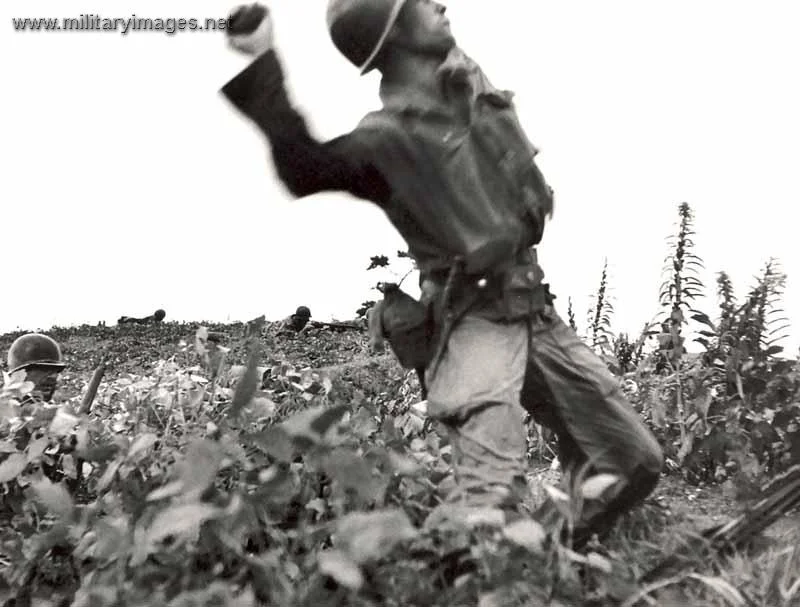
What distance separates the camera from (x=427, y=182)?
9.84 feet

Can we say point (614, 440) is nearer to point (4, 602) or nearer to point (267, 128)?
point (267, 128)

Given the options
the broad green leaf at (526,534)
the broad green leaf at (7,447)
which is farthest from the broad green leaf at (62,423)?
the broad green leaf at (526,534)

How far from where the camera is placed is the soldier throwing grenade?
9.56ft

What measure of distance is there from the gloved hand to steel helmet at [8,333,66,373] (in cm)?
510

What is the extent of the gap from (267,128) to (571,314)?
4.43 meters

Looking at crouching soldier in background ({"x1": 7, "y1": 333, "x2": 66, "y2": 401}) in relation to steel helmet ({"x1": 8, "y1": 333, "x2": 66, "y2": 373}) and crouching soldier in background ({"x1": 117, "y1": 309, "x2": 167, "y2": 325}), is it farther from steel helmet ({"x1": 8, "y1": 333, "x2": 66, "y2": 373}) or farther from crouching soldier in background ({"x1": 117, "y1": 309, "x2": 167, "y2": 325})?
crouching soldier in background ({"x1": 117, "y1": 309, "x2": 167, "y2": 325})

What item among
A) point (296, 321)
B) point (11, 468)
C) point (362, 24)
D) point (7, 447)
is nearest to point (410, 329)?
point (362, 24)

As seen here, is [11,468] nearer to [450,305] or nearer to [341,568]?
[450,305]

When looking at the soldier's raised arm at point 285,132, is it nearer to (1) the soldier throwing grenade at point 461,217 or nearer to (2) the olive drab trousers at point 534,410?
(1) the soldier throwing grenade at point 461,217


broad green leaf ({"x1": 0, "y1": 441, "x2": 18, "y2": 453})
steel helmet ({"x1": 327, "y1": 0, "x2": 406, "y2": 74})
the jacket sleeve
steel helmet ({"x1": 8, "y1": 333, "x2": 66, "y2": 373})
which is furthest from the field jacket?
steel helmet ({"x1": 8, "y1": 333, "x2": 66, "y2": 373})

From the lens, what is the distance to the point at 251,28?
289cm

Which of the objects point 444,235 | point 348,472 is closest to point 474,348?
point 444,235

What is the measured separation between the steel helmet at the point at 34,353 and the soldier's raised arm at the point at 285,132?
502 centimetres

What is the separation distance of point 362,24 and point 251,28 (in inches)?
14.4
